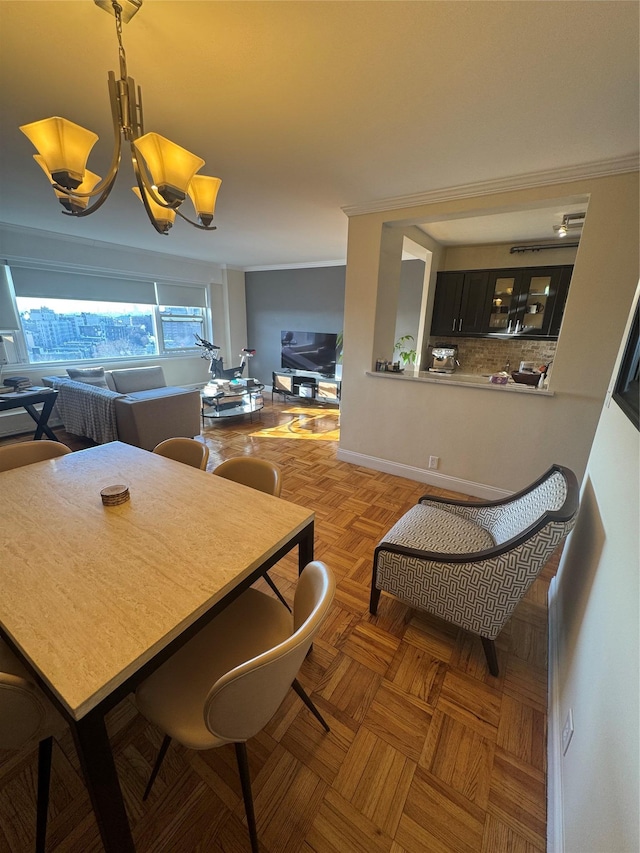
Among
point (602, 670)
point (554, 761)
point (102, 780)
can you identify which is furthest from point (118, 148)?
point (554, 761)

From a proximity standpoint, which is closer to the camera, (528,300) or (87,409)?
(87,409)

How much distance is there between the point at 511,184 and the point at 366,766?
3.13 meters

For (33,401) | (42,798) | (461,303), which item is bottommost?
(42,798)

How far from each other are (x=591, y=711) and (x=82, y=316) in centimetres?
609

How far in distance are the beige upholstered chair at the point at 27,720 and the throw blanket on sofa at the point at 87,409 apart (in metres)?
2.85

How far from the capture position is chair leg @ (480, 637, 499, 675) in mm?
1340

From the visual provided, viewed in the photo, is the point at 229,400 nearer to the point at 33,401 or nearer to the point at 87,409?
the point at 87,409

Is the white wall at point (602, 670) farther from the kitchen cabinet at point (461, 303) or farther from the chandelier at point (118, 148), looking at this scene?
the kitchen cabinet at point (461, 303)

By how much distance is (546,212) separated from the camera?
2744 millimetres

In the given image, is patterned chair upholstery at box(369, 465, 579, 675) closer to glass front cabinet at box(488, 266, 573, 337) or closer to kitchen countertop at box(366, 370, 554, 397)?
kitchen countertop at box(366, 370, 554, 397)

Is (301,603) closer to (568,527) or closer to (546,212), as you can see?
(568,527)

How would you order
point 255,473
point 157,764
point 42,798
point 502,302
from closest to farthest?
point 42,798, point 157,764, point 255,473, point 502,302

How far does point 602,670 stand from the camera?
839 millimetres

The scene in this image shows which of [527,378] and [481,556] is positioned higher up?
[527,378]
